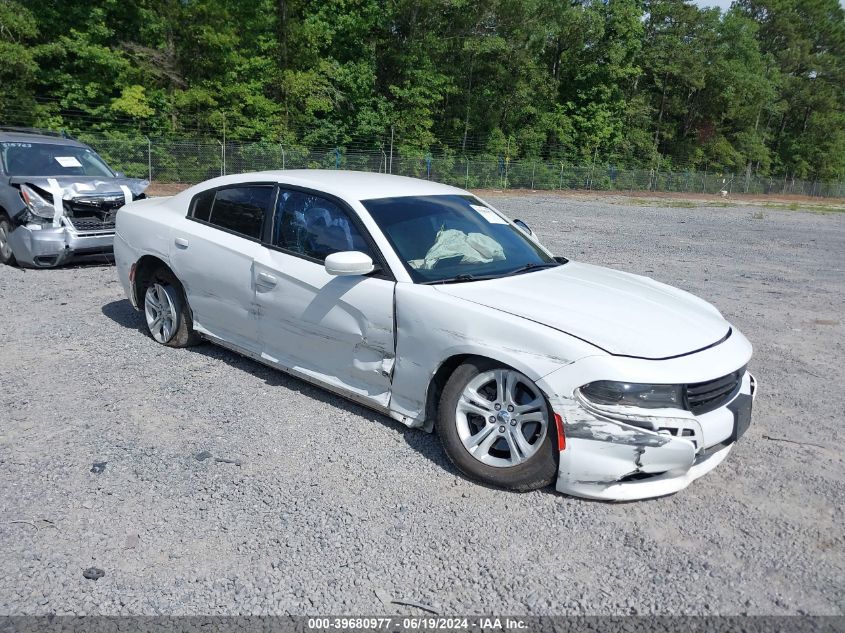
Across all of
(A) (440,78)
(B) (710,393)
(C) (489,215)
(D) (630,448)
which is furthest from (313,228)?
(A) (440,78)

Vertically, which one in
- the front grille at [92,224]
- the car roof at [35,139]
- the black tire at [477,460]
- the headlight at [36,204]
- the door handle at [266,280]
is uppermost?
the car roof at [35,139]

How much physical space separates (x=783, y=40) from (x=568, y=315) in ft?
283

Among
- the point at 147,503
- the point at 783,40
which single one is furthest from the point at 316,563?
the point at 783,40

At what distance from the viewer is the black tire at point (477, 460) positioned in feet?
11.3

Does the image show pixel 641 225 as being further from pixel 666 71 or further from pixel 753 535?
pixel 666 71

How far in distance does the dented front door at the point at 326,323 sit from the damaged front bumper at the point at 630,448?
1.22 m

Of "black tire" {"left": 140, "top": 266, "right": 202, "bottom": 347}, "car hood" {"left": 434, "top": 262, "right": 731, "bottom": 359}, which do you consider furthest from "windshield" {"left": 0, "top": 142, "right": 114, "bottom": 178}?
"car hood" {"left": 434, "top": 262, "right": 731, "bottom": 359}

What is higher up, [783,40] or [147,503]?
[783,40]

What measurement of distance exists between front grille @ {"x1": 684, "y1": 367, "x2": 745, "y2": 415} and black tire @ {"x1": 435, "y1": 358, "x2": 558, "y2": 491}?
2.32ft

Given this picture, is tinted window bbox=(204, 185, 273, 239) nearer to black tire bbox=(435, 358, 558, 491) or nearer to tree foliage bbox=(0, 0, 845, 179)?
black tire bbox=(435, 358, 558, 491)

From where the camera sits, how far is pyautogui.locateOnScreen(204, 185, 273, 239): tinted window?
195 inches

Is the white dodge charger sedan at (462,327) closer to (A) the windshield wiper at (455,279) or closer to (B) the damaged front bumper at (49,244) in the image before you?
(A) the windshield wiper at (455,279)

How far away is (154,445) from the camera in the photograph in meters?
4.05

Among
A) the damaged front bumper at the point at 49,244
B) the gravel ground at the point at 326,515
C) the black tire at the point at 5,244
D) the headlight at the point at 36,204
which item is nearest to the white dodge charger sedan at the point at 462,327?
the gravel ground at the point at 326,515
